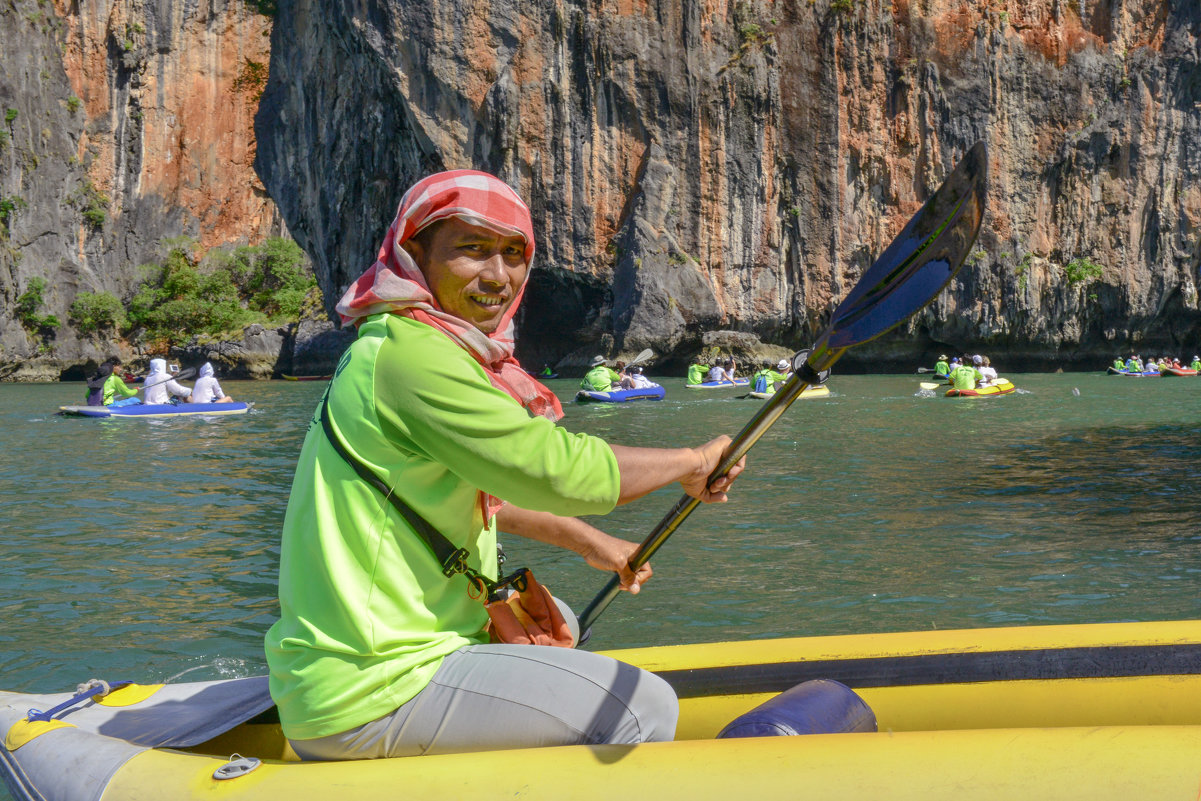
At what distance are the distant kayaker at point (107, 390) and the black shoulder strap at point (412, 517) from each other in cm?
1910

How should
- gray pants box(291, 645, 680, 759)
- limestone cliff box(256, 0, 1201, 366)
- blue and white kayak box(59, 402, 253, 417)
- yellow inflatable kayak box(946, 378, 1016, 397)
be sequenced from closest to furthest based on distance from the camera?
gray pants box(291, 645, 680, 759), blue and white kayak box(59, 402, 253, 417), yellow inflatable kayak box(946, 378, 1016, 397), limestone cliff box(256, 0, 1201, 366)

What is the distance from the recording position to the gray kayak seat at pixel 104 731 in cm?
219

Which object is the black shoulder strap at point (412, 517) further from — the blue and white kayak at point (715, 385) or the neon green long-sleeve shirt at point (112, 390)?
the blue and white kayak at point (715, 385)

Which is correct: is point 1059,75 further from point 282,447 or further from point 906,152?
point 282,447

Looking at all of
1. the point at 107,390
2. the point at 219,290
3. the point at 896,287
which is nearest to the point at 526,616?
the point at 896,287

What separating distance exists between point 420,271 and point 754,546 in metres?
5.19

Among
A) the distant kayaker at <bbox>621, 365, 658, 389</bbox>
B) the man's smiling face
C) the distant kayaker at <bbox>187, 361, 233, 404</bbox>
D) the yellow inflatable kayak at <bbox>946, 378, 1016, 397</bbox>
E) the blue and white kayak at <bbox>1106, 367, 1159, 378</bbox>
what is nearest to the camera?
the man's smiling face

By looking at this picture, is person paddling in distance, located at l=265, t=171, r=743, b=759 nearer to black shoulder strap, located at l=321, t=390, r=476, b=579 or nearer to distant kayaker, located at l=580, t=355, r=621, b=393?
black shoulder strap, located at l=321, t=390, r=476, b=579

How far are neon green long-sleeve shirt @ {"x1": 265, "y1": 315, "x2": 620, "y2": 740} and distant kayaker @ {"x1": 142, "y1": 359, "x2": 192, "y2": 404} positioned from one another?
19197mm

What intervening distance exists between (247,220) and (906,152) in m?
37.5

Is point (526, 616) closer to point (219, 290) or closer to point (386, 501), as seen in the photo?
point (386, 501)

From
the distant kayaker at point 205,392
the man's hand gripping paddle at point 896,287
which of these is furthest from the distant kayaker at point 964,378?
the man's hand gripping paddle at point 896,287

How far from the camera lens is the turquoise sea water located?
16.5ft

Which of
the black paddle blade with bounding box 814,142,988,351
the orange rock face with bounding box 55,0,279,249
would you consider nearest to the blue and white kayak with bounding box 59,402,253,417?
the black paddle blade with bounding box 814,142,988,351
